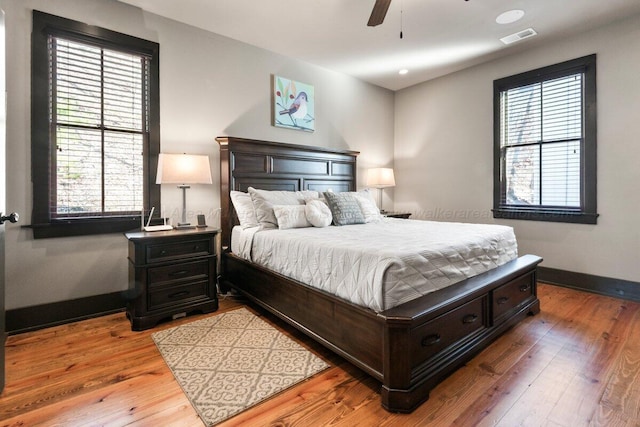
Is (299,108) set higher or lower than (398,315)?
higher

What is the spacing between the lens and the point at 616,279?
3.27 metres

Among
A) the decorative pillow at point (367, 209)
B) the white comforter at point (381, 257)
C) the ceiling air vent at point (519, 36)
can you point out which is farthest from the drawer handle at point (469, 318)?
the ceiling air vent at point (519, 36)

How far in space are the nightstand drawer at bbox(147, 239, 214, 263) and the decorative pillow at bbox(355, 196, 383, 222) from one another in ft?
5.63

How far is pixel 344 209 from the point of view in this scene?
11.0ft

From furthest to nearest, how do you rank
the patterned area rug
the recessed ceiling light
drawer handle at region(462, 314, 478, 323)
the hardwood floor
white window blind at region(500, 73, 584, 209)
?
white window blind at region(500, 73, 584, 209) → the recessed ceiling light → drawer handle at region(462, 314, 478, 323) → the patterned area rug → the hardwood floor

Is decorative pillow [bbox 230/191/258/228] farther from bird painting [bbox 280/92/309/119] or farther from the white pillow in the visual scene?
bird painting [bbox 280/92/309/119]

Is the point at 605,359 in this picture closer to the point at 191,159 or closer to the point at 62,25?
the point at 191,159

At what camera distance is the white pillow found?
362cm

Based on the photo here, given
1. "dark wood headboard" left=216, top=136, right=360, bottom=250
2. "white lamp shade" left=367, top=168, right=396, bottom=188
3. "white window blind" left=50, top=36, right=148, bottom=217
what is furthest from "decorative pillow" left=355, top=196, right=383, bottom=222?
"white window blind" left=50, top=36, right=148, bottom=217

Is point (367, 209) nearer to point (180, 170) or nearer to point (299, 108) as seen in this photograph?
point (299, 108)

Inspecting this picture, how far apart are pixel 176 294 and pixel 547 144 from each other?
4.33m

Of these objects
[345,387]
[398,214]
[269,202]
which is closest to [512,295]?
[345,387]

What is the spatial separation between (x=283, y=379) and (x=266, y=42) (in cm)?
348

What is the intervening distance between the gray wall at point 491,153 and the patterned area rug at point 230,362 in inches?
130
